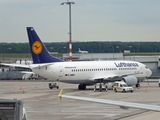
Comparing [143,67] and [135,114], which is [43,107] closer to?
[135,114]

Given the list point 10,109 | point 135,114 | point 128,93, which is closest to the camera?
point 10,109

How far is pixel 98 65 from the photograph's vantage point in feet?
182

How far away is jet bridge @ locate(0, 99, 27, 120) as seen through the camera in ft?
40.1

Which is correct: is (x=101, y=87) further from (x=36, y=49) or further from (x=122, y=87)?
(x=36, y=49)

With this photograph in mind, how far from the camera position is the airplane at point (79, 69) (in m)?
51.2

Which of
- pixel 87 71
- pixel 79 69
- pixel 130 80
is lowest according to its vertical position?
pixel 130 80

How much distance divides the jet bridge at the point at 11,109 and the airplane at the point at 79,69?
123ft

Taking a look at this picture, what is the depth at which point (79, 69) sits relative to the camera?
175ft

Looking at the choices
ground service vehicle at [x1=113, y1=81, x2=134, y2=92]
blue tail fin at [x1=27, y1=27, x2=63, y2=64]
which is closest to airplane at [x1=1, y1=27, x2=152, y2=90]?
blue tail fin at [x1=27, y1=27, x2=63, y2=64]

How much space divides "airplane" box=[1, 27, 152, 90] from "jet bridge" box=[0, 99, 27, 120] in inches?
1479

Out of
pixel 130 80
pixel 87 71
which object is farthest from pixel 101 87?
pixel 130 80

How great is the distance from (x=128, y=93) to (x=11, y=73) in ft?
158

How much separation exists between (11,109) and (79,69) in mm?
40711

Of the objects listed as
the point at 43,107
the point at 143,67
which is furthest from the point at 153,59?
the point at 43,107
